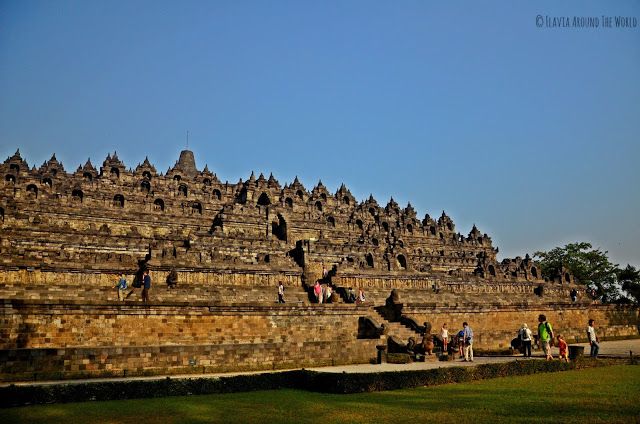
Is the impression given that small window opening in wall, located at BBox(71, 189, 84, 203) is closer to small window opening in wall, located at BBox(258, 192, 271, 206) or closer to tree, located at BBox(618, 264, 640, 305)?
small window opening in wall, located at BBox(258, 192, 271, 206)

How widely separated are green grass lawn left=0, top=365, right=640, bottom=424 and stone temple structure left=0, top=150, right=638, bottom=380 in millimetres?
5482

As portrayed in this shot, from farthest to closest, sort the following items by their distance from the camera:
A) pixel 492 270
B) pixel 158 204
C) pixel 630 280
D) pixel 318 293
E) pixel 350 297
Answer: pixel 630 280 < pixel 492 270 < pixel 158 204 < pixel 350 297 < pixel 318 293

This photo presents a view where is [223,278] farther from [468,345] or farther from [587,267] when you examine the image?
[587,267]

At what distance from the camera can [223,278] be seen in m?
34.1

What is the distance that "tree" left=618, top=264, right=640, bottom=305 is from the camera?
226 ft

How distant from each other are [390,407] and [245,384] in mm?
4995

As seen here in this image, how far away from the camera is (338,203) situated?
65000mm

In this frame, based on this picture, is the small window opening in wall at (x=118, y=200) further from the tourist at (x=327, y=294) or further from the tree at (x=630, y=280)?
the tree at (x=630, y=280)

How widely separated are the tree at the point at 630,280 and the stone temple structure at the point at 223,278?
1769cm

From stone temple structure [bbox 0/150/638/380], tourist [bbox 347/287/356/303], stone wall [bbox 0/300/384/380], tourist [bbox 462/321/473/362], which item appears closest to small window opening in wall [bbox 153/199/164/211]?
stone temple structure [bbox 0/150/638/380]

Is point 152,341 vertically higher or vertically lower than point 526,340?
lower

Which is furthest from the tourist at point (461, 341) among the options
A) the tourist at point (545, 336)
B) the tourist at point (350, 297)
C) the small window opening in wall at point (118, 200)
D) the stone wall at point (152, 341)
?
the small window opening in wall at point (118, 200)

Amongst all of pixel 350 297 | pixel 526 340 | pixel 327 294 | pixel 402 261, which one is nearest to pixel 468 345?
pixel 526 340

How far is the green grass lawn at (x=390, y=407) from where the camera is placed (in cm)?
1191
